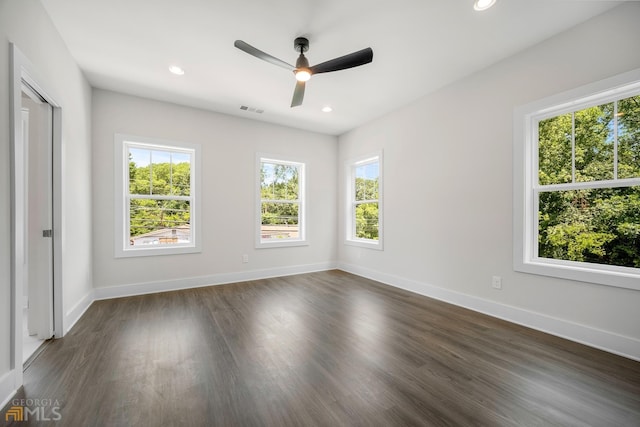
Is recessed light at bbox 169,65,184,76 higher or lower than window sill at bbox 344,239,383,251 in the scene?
higher

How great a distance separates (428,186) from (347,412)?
118 inches

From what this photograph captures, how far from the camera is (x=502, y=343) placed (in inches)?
91.5

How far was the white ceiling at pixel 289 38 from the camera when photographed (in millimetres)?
2158

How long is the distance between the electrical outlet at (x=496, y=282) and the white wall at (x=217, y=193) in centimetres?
306

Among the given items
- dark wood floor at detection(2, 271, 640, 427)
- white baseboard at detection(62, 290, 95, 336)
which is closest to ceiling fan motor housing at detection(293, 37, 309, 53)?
dark wood floor at detection(2, 271, 640, 427)

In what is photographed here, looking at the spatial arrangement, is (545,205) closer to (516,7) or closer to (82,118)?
(516,7)

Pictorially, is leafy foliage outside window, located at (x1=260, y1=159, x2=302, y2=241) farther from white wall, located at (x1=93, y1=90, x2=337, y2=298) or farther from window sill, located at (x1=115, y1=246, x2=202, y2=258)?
window sill, located at (x1=115, y1=246, x2=202, y2=258)

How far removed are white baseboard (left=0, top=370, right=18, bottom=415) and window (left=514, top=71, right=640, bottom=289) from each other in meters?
4.10

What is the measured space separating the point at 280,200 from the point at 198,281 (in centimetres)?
194

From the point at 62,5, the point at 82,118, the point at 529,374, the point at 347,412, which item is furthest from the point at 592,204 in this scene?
the point at 82,118

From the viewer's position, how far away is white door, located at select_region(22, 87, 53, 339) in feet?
7.75

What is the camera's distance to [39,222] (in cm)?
238

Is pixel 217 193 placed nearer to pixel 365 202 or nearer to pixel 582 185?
pixel 365 202

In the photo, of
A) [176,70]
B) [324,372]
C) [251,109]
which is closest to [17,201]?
[176,70]
